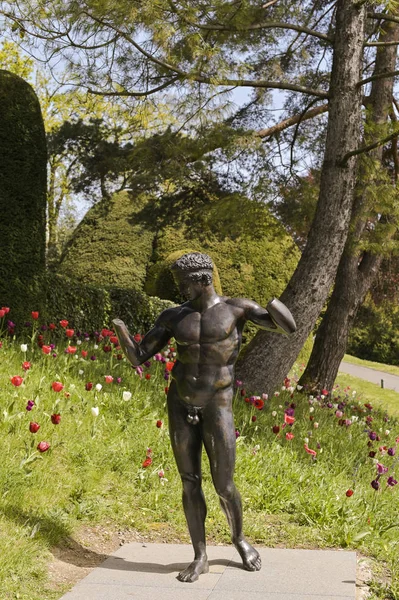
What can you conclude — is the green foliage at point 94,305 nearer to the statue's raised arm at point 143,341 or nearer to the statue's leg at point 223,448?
the statue's raised arm at point 143,341

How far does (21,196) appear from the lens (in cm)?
853

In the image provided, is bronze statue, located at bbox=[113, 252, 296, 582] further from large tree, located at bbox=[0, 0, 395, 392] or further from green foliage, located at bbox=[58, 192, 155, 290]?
green foliage, located at bbox=[58, 192, 155, 290]

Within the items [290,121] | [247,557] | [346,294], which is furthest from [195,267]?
[290,121]

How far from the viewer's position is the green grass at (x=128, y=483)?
4.71 meters

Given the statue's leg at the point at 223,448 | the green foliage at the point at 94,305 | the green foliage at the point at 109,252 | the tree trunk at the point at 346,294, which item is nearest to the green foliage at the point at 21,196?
the green foliage at the point at 94,305

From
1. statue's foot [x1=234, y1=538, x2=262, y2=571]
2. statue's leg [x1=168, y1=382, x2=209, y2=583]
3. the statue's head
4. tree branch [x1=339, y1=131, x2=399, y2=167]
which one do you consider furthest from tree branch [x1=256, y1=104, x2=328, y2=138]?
statue's foot [x1=234, y1=538, x2=262, y2=571]

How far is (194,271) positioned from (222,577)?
5.46 ft

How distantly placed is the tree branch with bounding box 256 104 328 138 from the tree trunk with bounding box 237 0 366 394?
128 cm

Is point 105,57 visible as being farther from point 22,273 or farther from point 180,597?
point 180,597

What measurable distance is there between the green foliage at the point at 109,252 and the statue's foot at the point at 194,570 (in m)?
10.3

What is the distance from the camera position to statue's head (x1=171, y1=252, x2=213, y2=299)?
13.5 feet

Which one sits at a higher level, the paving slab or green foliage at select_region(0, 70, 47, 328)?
green foliage at select_region(0, 70, 47, 328)

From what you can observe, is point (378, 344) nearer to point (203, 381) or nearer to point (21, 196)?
point (21, 196)

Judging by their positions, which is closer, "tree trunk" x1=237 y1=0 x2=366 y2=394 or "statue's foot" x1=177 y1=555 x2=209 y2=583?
"statue's foot" x1=177 y1=555 x2=209 y2=583
